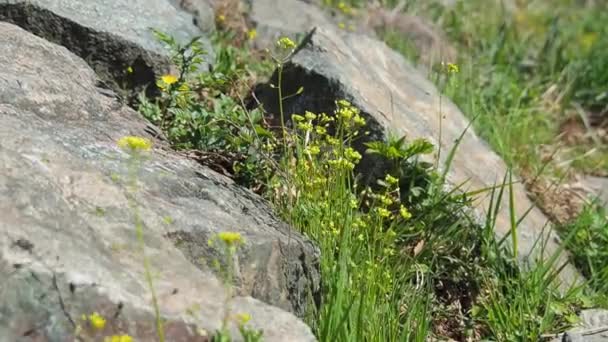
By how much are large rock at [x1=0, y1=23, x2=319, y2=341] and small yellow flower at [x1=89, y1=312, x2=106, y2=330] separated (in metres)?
0.03

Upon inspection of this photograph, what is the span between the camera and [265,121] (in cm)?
404

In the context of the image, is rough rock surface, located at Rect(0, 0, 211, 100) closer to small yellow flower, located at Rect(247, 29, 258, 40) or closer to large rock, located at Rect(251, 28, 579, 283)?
large rock, located at Rect(251, 28, 579, 283)

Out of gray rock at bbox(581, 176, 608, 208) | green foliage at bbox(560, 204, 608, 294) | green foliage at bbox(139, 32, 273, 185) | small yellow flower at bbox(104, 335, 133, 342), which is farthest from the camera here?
gray rock at bbox(581, 176, 608, 208)

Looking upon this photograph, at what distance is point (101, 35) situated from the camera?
172 inches

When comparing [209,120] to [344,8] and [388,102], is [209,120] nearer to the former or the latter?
[388,102]

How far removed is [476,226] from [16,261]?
2104 millimetres

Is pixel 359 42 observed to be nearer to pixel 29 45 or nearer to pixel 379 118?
pixel 379 118

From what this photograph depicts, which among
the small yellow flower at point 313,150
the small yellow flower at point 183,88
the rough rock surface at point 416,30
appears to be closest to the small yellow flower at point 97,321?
the small yellow flower at point 313,150

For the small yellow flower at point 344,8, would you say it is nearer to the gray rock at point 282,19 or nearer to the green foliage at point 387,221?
the gray rock at point 282,19

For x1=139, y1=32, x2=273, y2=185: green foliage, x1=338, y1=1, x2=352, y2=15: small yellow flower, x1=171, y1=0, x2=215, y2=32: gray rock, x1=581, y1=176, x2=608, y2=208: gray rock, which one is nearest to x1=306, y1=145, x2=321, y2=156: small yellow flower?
x1=139, y1=32, x2=273, y2=185: green foliage

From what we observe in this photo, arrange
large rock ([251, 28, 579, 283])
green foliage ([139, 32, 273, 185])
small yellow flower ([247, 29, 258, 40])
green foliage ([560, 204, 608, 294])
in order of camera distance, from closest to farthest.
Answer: green foliage ([139, 32, 273, 185])
large rock ([251, 28, 579, 283])
green foliage ([560, 204, 608, 294])
small yellow flower ([247, 29, 258, 40])

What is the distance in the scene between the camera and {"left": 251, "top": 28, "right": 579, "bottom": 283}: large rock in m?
4.20

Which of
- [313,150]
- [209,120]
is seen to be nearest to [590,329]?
[313,150]

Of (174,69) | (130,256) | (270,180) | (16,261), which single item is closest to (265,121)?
(270,180)
